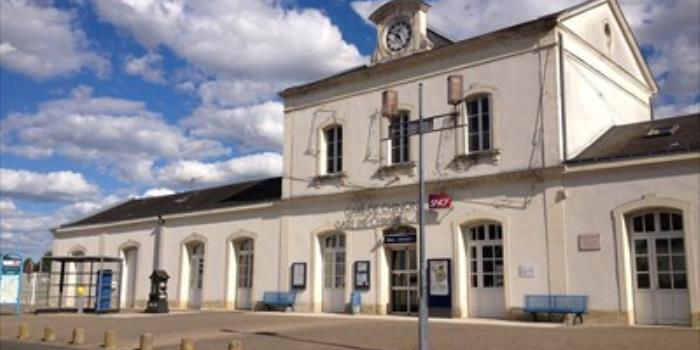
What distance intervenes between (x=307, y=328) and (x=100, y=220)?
20.6 m

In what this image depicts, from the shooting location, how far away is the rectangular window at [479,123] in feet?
65.5

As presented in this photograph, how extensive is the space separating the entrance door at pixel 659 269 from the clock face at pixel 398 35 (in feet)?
28.9

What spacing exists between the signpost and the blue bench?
8737mm

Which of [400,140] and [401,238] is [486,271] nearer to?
[401,238]

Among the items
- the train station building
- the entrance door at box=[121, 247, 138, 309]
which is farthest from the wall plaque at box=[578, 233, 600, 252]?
the entrance door at box=[121, 247, 138, 309]

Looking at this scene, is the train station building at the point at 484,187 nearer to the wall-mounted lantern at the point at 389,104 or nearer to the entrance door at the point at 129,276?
the wall-mounted lantern at the point at 389,104

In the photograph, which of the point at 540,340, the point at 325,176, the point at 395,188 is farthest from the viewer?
the point at 325,176

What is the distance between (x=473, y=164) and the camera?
65.0 feet

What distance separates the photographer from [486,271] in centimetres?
1955

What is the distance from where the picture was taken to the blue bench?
78.0 ft

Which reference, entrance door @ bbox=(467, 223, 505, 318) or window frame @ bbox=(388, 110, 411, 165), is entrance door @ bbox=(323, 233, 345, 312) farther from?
entrance door @ bbox=(467, 223, 505, 318)

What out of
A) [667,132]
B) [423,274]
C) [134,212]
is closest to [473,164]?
[667,132]

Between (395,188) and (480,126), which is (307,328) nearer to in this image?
(395,188)

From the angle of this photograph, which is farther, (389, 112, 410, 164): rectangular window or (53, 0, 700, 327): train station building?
(389, 112, 410, 164): rectangular window
